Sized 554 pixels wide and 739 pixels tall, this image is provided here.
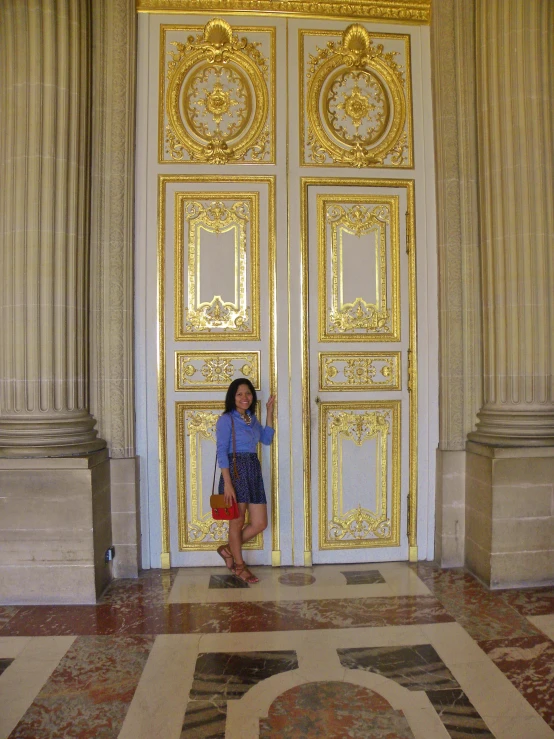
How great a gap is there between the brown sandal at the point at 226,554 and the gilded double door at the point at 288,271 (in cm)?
14

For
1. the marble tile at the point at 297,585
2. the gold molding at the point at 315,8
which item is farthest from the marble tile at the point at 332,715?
the gold molding at the point at 315,8

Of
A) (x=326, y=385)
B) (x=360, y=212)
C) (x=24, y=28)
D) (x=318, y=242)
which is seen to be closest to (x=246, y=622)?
(x=326, y=385)

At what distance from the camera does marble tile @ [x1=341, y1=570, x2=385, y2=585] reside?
4059mm

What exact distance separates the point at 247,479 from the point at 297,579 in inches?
30.0

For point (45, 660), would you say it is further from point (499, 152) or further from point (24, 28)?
point (499, 152)

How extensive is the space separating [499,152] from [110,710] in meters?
3.99

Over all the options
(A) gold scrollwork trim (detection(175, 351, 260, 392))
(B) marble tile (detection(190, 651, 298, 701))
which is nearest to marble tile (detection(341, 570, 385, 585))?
(B) marble tile (detection(190, 651, 298, 701))

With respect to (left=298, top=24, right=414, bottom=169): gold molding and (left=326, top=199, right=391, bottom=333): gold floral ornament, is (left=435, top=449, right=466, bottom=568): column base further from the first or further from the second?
(left=298, top=24, right=414, bottom=169): gold molding

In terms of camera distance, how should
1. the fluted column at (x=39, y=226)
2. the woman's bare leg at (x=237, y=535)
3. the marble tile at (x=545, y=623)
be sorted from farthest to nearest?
the woman's bare leg at (x=237, y=535) < the fluted column at (x=39, y=226) < the marble tile at (x=545, y=623)

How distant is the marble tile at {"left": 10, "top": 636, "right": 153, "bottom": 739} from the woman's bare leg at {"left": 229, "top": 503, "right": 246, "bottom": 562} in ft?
3.36

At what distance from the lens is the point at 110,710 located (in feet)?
8.26

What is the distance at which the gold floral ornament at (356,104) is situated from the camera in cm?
445

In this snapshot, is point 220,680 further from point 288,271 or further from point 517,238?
point 517,238

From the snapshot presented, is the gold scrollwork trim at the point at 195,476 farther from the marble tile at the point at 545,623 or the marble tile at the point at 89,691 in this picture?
the marble tile at the point at 545,623
